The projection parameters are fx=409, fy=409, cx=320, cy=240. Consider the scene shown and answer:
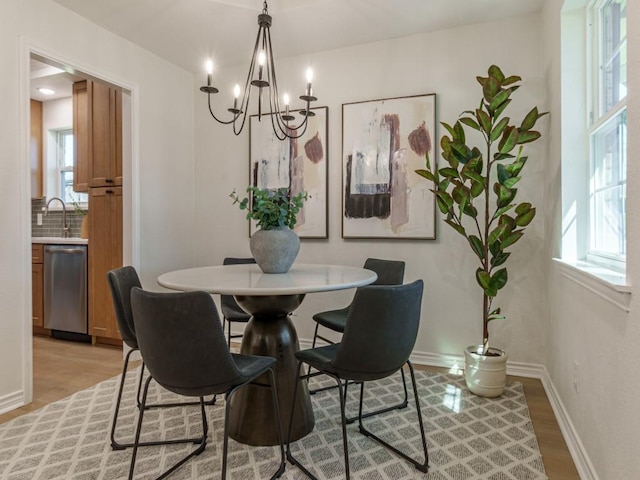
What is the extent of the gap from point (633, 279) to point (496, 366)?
148 centimetres

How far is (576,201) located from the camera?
89.2 inches

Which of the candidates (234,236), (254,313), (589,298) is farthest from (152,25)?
(589,298)

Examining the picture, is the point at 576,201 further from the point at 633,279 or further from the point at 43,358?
the point at 43,358

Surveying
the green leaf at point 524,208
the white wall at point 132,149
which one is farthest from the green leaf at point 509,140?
the white wall at point 132,149

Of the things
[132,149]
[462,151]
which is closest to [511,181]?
[462,151]

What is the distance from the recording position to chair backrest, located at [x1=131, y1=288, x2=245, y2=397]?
1435 mm

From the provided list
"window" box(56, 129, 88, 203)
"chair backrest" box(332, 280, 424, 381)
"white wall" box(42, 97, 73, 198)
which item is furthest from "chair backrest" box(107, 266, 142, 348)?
"white wall" box(42, 97, 73, 198)

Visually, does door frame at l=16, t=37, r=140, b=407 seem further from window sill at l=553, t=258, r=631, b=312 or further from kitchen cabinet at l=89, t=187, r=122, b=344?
window sill at l=553, t=258, r=631, b=312

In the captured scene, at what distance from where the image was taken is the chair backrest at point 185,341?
1435 millimetres

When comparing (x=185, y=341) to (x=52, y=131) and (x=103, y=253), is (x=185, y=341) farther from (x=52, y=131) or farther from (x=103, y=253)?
(x=52, y=131)

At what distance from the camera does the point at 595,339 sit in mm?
1630

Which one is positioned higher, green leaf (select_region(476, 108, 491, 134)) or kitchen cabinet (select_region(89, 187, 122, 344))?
green leaf (select_region(476, 108, 491, 134))

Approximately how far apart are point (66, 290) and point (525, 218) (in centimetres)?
400

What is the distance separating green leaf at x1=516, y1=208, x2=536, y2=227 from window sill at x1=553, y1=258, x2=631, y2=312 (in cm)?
43
